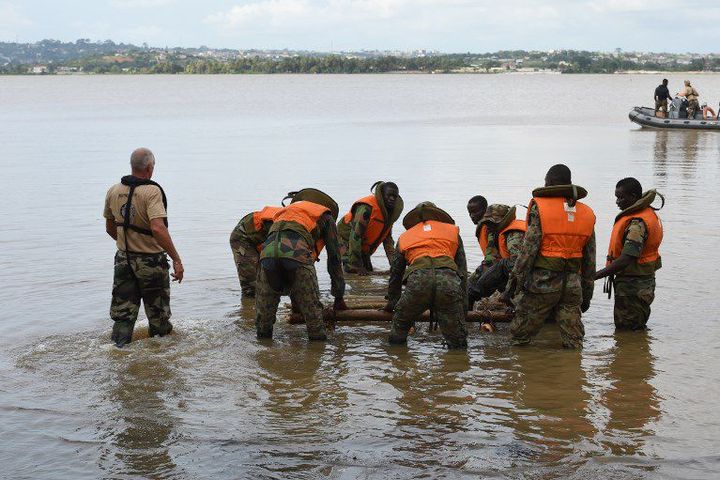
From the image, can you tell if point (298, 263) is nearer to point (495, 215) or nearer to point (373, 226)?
point (495, 215)

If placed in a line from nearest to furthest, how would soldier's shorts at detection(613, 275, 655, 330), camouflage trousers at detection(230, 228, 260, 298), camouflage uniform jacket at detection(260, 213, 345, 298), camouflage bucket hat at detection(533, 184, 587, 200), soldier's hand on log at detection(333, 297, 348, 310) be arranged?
camouflage bucket hat at detection(533, 184, 587, 200)
camouflage uniform jacket at detection(260, 213, 345, 298)
soldier's shorts at detection(613, 275, 655, 330)
soldier's hand on log at detection(333, 297, 348, 310)
camouflage trousers at detection(230, 228, 260, 298)

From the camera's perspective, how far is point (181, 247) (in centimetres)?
1611

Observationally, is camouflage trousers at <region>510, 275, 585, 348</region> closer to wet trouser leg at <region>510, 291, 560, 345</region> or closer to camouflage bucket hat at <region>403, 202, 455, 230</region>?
wet trouser leg at <region>510, 291, 560, 345</region>

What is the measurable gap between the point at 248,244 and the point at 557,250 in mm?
4323

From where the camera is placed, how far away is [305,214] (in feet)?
30.8

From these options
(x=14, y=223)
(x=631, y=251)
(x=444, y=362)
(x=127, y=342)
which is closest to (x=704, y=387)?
(x=631, y=251)

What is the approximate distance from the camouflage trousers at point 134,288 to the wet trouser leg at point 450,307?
2523 millimetres

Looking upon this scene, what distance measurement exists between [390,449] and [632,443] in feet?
5.80

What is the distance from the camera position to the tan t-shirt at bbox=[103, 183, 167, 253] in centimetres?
875

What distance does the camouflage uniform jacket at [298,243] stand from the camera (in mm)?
9086

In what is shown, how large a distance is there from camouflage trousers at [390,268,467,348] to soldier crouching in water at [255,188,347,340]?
810 mm

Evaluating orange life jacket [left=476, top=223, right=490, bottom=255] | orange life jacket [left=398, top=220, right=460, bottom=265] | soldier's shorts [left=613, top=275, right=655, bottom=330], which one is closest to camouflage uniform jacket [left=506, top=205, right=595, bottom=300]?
orange life jacket [left=398, top=220, right=460, bottom=265]

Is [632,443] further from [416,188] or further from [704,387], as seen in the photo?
[416,188]

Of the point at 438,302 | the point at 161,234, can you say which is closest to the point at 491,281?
the point at 438,302
